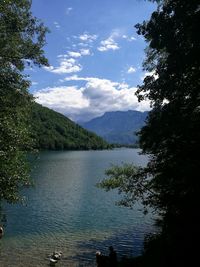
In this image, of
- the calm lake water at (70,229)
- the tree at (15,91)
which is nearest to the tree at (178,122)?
the tree at (15,91)

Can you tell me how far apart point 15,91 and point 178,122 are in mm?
9400

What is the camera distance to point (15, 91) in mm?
21500

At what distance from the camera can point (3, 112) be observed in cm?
2083

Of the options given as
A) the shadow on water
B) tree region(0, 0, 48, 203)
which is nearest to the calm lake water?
the shadow on water

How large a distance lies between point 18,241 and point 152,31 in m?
30.9

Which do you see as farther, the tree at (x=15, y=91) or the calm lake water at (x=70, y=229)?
the calm lake water at (x=70, y=229)

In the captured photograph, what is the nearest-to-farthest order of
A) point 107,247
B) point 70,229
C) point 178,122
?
point 178,122 → point 107,247 → point 70,229

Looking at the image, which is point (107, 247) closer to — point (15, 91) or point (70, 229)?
point (70, 229)

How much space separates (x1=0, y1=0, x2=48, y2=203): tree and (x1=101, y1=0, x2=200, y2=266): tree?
6728 mm

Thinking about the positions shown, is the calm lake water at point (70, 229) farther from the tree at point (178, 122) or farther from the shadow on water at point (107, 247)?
the tree at point (178, 122)

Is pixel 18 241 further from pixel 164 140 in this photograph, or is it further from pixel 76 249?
pixel 164 140

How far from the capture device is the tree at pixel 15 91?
2073 cm

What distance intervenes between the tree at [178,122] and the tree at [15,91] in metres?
6.73

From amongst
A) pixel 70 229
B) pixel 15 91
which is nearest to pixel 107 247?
pixel 70 229
